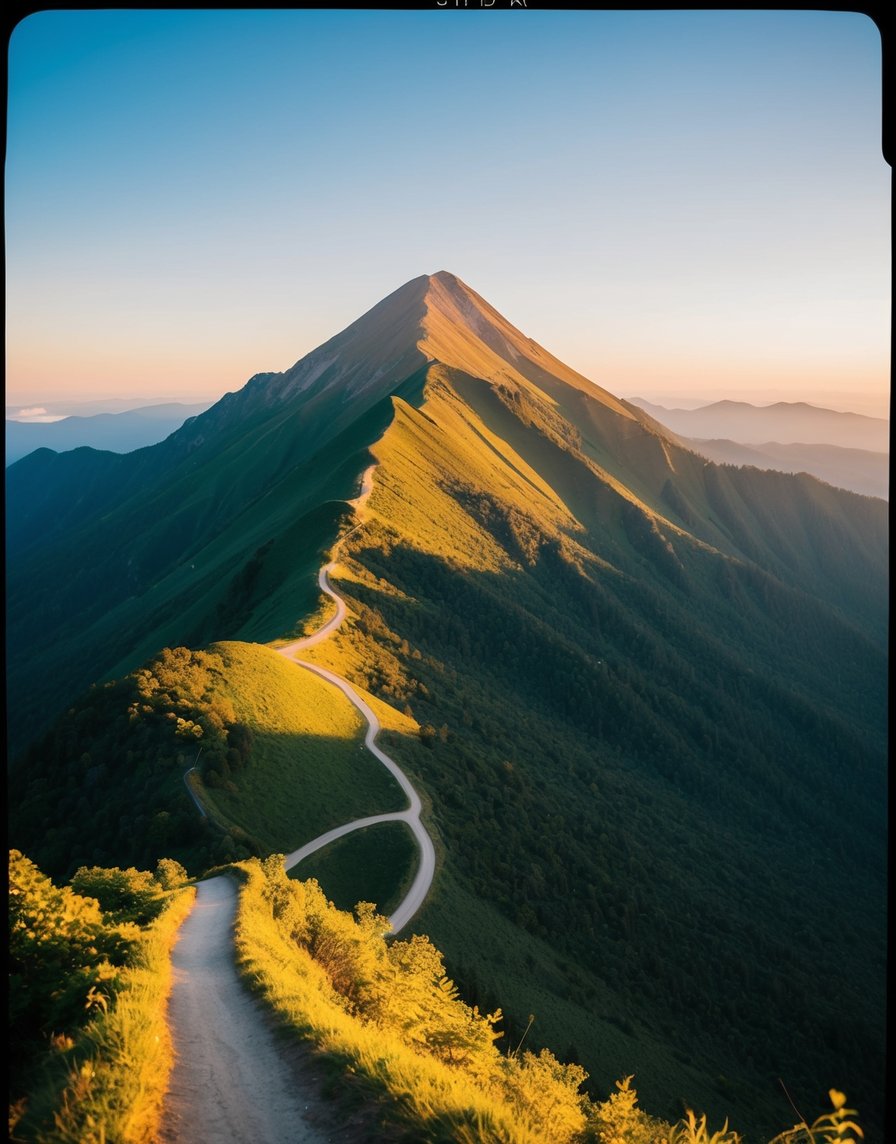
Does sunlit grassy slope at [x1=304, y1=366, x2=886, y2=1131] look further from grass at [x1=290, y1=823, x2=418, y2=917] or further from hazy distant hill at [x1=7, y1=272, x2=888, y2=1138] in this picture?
grass at [x1=290, y1=823, x2=418, y2=917]

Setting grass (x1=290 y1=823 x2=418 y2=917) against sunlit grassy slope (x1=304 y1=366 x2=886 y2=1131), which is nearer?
grass (x1=290 y1=823 x2=418 y2=917)

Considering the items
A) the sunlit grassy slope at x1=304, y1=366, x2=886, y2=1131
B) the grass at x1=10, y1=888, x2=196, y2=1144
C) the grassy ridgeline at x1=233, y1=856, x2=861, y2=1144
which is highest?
the grass at x1=10, y1=888, x2=196, y2=1144

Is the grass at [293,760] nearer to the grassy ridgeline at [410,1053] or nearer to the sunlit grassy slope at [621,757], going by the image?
the sunlit grassy slope at [621,757]

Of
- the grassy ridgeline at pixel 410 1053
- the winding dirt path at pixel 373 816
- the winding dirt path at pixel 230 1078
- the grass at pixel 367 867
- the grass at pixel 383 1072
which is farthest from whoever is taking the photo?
the winding dirt path at pixel 373 816

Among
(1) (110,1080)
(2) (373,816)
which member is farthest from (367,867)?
(1) (110,1080)

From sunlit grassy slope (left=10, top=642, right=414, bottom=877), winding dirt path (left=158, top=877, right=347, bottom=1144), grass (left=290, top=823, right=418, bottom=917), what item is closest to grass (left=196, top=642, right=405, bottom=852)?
sunlit grassy slope (left=10, top=642, right=414, bottom=877)

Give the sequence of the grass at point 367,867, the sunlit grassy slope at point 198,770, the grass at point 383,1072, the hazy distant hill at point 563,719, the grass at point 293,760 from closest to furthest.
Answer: the grass at point 383,1072
the sunlit grassy slope at point 198,770
the grass at point 367,867
the grass at point 293,760
the hazy distant hill at point 563,719

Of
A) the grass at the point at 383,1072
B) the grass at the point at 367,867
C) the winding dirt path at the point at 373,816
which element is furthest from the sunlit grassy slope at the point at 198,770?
the grass at the point at 383,1072
